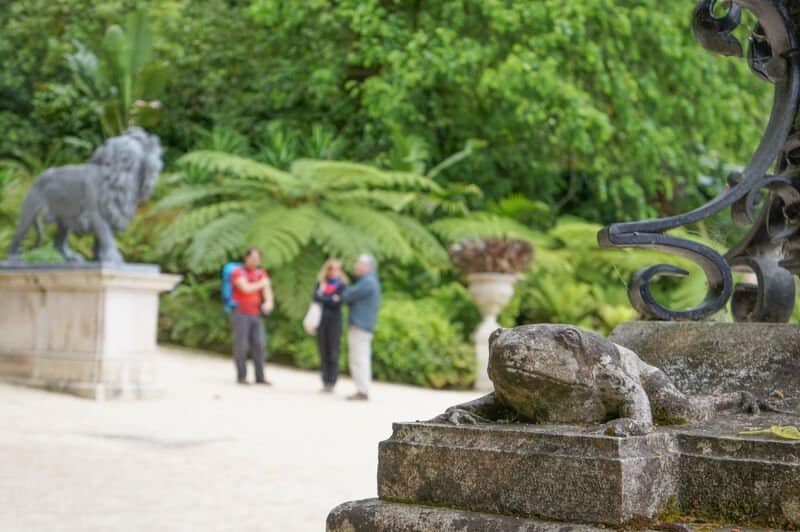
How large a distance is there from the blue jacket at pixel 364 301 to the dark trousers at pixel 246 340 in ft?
4.63

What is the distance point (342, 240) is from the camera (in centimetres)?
1535

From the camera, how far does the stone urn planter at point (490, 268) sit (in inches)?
578

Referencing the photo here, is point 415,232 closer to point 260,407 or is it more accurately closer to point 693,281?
point 693,281

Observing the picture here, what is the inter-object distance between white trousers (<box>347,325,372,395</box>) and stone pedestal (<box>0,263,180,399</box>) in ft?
6.80

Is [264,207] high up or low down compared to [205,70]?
down

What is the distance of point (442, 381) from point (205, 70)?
31.8 feet

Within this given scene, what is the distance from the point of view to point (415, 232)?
1631 centimetres

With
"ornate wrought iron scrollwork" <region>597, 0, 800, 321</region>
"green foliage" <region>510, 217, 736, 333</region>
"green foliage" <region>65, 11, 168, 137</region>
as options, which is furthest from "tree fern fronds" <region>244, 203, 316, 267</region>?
"ornate wrought iron scrollwork" <region>597, 0, 800, 321</region>

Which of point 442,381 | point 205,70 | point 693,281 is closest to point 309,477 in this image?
point 442,381

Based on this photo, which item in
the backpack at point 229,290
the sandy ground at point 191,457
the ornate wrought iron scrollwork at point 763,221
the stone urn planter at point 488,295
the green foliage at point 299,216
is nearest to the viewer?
the ornate wrought iron scrollwork at point 763,221

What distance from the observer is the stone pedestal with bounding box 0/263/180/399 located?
10.8 m

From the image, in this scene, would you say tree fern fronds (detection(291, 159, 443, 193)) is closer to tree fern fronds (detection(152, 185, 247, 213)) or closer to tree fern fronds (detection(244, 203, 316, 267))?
tree fern fronds (detection(244, 203, 316, 267))

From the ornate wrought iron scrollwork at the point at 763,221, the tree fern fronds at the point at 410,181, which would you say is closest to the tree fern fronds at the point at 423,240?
the tree fern fronds at the point at 410,181

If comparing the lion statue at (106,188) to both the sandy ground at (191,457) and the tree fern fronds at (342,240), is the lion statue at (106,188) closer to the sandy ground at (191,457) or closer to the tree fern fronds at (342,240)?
the sandy ground at (191,457)
